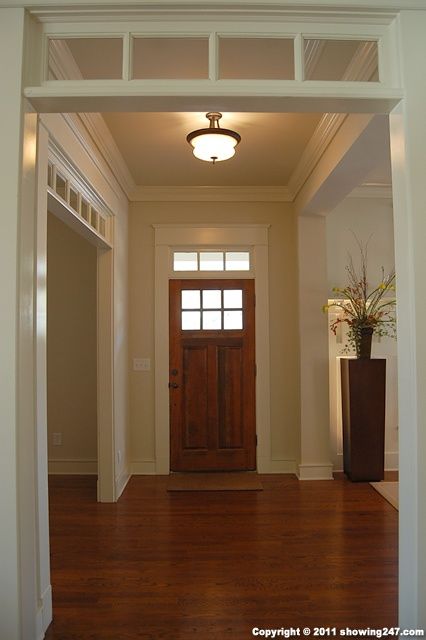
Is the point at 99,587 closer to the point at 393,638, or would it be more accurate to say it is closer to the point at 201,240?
the point at 393,638

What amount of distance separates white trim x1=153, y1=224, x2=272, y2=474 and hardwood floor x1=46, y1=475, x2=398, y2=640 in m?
0.61

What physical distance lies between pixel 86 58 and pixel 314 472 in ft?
12.8

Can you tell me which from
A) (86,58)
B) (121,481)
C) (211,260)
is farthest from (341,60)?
(121,481)

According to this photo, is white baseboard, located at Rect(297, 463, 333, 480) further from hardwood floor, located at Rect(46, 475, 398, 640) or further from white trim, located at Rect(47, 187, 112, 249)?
white trim, located at Rect(47, 187, 112, 249)

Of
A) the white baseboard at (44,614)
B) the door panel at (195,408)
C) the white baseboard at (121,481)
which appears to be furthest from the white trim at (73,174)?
the white baseboard at (121,481)

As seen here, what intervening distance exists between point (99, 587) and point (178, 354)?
247cm

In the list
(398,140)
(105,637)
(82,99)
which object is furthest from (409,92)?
(105,637)

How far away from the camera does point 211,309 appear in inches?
182

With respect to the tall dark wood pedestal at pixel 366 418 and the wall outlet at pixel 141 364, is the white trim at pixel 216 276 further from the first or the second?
the tall dark wood pedestal at pixel 366 418

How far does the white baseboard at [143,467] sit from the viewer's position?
450 centimetres

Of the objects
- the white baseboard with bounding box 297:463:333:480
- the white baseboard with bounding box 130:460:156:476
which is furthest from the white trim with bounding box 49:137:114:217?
the white baseboard with bounding box 297:463:333:480

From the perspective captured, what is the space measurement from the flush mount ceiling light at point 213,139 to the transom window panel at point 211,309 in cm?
168

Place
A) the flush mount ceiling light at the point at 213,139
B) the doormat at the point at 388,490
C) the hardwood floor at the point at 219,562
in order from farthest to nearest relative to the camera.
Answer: the doormat at the point at 388,490 → the flush mount ceiling light at the point at 213,139 → the hardwood floor at the point at 219,562

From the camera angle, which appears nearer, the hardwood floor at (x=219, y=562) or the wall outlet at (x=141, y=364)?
the hardwood floor at (x=219, y=562)
